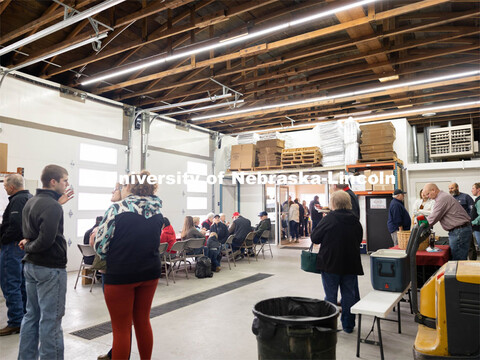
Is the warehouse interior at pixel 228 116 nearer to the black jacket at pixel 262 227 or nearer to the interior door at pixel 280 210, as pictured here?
the interior door at pixel 280 210

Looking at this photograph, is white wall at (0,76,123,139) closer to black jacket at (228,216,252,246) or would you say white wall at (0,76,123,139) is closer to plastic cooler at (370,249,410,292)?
black jacket at (228,216,252,246)

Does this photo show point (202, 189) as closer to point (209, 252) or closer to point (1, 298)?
point (209, 252)

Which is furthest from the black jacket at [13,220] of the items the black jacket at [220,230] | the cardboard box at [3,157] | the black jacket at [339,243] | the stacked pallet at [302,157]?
the stacked pallet at [302,157]

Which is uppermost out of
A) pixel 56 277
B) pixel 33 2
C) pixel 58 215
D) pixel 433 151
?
pixel 33 2

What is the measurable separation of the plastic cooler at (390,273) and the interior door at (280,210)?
754 cm

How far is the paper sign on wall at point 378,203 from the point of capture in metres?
8.96

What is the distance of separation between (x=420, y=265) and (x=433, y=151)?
A: 6784mm

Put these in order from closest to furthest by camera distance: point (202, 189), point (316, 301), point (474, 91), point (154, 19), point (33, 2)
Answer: point (316, 301) < point (33, 2) < point (154, 19) < point (474, 91) < point (202, 189)

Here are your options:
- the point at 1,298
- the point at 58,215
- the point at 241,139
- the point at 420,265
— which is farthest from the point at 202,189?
the point at 58,215

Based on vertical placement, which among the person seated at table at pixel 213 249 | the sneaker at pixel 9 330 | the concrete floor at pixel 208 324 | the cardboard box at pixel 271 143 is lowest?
the concrete floor at pixel 208 324

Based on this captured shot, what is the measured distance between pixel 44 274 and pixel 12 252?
1535 mm

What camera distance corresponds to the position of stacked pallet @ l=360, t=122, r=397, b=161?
29.6 feet

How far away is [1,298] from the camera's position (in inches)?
193

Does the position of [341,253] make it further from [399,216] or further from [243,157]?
[243,157]
